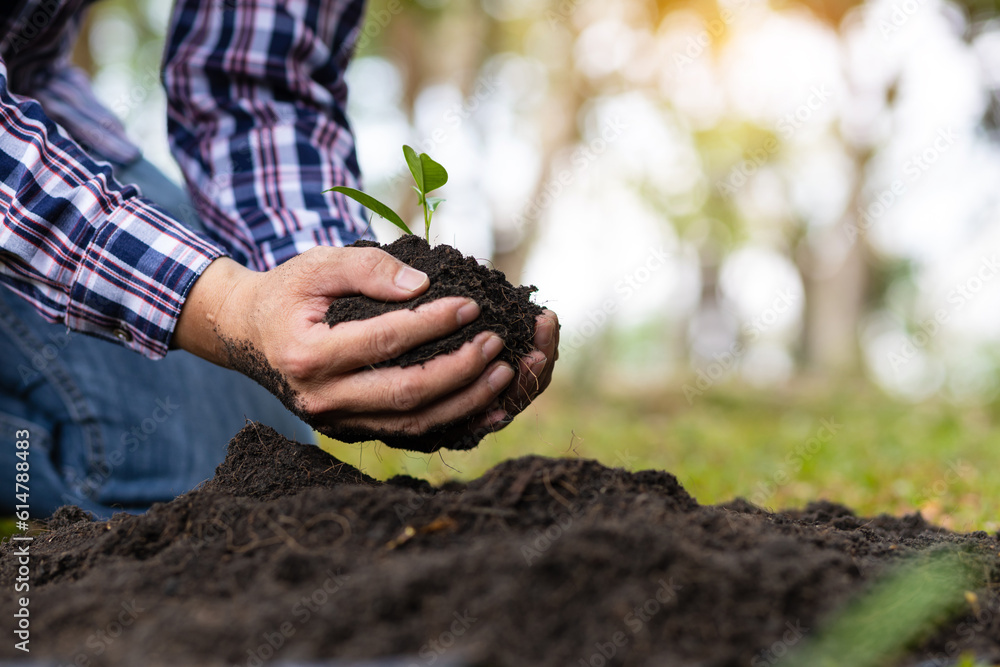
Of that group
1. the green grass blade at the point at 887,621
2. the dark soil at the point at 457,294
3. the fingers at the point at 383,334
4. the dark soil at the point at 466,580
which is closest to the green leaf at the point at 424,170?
the dark soil at the point at 457,294

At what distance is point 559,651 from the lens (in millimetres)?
943

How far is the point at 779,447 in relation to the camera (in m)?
5.00

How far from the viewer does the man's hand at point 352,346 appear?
151 cm

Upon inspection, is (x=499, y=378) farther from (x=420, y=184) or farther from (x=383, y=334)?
(x=420, y=184)

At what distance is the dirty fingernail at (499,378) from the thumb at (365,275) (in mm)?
253

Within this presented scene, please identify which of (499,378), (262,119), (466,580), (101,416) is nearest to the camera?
(466,580)

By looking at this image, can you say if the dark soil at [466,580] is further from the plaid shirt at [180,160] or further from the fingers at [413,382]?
the plaid shirt at [180,160]

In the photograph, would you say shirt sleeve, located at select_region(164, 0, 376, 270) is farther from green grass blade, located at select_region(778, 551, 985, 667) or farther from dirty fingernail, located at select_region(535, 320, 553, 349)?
green grass blade, located at select_region(778, 551, 985, 667)

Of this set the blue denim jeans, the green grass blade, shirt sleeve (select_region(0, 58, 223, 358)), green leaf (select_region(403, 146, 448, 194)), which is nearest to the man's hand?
shirt sleeve (select_region(0, 58, 223, 358))

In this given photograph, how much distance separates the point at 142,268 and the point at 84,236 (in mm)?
168

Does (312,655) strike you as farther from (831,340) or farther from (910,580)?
(831,340)

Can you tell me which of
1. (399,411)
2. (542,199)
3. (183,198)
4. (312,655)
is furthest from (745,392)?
(312,655)

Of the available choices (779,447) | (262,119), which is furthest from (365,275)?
(779,447)

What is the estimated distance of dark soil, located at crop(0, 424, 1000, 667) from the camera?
→ 956mm
